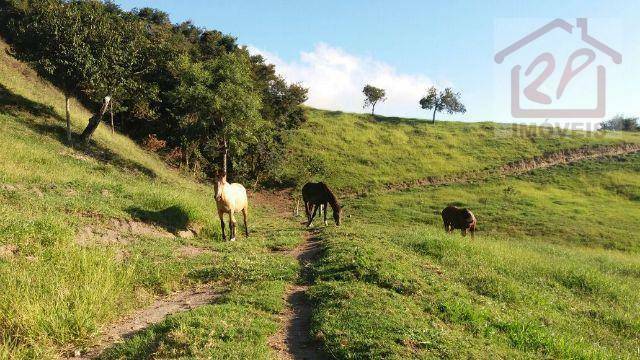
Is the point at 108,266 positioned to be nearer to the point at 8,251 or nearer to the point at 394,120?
the point at 8,251

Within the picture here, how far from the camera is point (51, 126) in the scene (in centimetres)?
3089

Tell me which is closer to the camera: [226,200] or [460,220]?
[226,200]

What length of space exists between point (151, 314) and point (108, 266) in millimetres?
1696

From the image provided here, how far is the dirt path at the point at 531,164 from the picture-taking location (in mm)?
56906

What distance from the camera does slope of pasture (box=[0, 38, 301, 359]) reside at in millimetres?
7164

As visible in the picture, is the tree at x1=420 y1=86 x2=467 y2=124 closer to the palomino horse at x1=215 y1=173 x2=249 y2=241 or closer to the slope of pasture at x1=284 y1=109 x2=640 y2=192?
the slope of pasture at x1=284 y1=109 x2=640 y2=192

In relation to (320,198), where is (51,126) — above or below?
above

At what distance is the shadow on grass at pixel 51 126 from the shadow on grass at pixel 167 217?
13.4 meters

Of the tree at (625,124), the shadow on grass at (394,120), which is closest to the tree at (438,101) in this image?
the shadow on grass at (394,120)

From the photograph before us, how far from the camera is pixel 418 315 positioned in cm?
923

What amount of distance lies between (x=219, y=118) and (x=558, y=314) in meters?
26.8

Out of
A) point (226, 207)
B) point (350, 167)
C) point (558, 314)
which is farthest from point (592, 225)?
point (226, 207)

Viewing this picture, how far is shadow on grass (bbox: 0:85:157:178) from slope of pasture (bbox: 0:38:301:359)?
6032 mm

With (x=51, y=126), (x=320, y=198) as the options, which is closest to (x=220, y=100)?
(x=320, y=198)
